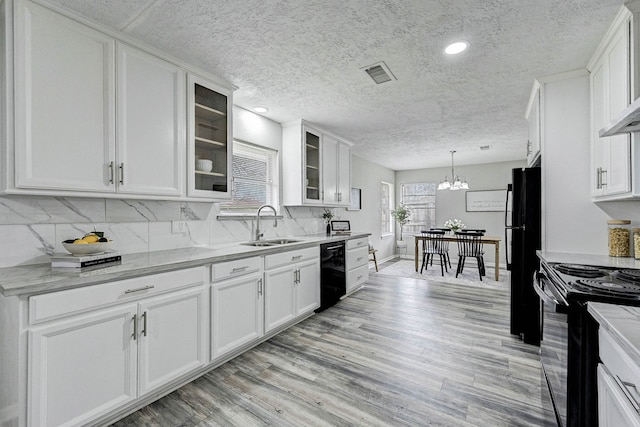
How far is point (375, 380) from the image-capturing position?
2.13 meters

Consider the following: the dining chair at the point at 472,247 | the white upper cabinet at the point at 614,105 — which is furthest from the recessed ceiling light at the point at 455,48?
the dining chair at the point at 472,247

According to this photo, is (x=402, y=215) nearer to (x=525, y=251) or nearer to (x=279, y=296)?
(x=525, y=251)

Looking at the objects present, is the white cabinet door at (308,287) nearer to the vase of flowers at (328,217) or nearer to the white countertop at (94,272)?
the white countertop at (94,272)

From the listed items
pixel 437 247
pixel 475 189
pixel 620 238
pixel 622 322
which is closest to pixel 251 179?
pixel 622 322

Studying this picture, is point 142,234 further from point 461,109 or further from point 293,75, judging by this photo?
point 461,109

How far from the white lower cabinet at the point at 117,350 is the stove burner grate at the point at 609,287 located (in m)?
2.28

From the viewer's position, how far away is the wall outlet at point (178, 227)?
2.60 metres

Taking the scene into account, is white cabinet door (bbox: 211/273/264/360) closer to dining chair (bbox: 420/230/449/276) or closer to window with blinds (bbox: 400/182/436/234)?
dining chair (bbox: 420/230/449/276)

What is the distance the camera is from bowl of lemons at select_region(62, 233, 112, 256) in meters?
1.70

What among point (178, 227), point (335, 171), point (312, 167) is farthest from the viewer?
point (335, 171)

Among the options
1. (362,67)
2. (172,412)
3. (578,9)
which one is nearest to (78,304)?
(172,412)

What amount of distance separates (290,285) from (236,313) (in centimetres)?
73

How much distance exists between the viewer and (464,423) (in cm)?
169

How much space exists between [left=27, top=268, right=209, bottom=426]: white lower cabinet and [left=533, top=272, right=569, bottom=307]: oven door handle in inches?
83.5
